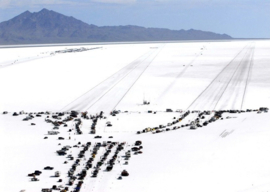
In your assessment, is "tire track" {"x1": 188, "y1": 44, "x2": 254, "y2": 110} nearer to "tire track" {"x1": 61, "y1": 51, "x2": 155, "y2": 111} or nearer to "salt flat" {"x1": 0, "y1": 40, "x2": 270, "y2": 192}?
"salt flat" {"x1": 0, "y1": 40, "x2": 270, "y2": 192}

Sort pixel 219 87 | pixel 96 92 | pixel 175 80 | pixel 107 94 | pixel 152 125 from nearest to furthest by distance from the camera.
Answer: pixel 152 125, pixel 107 94, pixel 96 92, pixel 219 87, pixel 175 80

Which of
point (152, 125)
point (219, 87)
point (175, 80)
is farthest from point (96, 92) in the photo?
point (152, 125)

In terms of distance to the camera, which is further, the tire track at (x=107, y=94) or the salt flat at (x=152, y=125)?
the tire track at (x=107, y=94)

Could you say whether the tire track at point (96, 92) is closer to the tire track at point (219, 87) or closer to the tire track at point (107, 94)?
the tire track at point (107, 94)

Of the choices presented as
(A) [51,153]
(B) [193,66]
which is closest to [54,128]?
(A) [51,153]

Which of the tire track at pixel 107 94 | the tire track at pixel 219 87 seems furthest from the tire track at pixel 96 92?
the tire track at pixel 219 87

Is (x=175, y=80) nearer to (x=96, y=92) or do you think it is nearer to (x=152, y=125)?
(x=96, y=92)

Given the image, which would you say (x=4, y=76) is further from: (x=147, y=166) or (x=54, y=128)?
(x=147, y=166)

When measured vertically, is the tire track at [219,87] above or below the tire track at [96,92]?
above

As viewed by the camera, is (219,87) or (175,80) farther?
(175,80)
